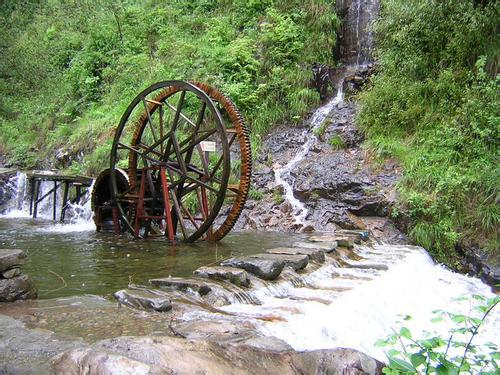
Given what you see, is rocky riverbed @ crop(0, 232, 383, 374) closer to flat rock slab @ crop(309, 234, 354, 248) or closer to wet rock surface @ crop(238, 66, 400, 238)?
flat rock slab @ crop(309, 234, 354, 248)

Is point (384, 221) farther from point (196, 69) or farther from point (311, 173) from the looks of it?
point (196, 69)

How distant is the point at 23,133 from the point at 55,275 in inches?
640

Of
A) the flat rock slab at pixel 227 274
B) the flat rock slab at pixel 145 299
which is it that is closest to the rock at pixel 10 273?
the flat rock slab at pixel 145 299

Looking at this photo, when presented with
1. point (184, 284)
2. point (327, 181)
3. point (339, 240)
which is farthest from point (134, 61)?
point (184, 284)

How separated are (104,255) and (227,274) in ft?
9.71

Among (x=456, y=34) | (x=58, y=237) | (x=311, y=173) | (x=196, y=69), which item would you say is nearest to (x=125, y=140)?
(x=196, y=69)

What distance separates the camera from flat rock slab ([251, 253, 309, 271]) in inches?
235

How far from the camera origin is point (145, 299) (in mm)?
4367

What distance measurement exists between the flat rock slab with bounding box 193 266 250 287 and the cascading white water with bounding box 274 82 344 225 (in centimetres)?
477

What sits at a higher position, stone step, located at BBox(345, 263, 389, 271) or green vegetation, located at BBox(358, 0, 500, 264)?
green vegetation, located at BBox(358, 0, 500, 264)

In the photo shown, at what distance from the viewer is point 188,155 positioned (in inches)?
365

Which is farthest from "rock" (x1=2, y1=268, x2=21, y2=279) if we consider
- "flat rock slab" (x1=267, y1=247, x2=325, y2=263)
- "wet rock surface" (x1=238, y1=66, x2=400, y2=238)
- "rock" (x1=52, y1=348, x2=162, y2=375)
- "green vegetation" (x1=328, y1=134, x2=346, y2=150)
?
"green vegetation" (x1=328, y1=134, x2=346, y2=150)

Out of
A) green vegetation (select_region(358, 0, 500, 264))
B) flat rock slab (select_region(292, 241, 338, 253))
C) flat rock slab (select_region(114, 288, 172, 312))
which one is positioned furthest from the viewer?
green vegetation (select_region(358, 0, 500, 264))

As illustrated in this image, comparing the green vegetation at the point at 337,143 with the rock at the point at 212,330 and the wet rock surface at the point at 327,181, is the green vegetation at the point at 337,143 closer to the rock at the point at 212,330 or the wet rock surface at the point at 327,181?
the wet rock surface at the point at 327,181
